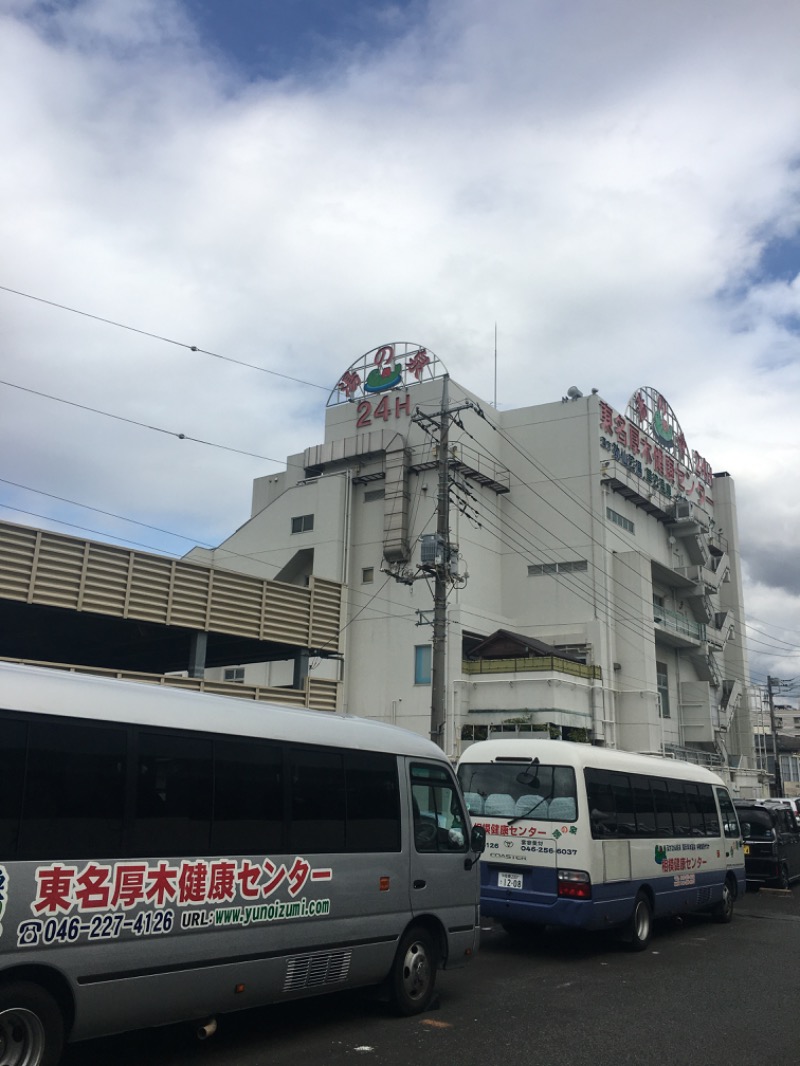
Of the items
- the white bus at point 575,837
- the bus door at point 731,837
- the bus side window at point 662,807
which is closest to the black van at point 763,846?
the bus door at point 731,837

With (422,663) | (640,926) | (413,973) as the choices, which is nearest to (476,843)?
(413,973)

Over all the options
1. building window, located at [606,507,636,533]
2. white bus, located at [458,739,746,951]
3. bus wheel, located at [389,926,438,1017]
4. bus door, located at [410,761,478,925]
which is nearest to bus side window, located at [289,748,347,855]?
bus door, located at [410,761,478,925]

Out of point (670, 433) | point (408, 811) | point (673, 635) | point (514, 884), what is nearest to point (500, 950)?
point (514, 884)

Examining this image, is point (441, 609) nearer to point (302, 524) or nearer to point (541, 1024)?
point (541, 1024)

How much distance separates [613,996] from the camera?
30.5 feet

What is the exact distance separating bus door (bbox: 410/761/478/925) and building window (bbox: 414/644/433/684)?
87.1 ft

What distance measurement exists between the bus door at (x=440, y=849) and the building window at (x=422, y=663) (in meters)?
26.5

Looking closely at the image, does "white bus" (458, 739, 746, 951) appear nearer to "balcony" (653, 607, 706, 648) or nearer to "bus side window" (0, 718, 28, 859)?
"bus side window" (0, 718, 28, 859)

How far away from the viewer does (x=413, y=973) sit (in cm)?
837

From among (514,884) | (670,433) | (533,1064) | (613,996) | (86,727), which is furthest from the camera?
(670,433)

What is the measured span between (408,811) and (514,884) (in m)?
4.02

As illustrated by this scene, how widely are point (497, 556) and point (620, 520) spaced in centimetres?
623

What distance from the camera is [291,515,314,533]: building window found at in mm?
40906

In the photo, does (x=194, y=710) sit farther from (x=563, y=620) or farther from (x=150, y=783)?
(x=563, y=620)
